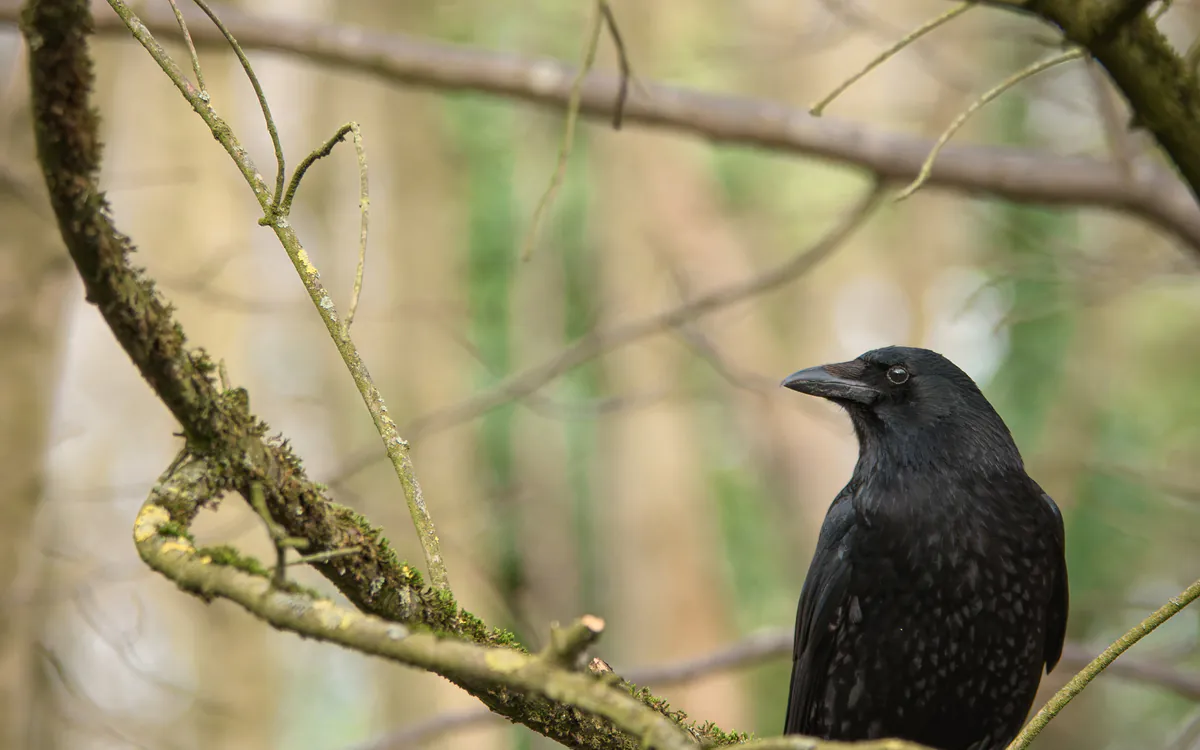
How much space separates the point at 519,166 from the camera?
1339cm

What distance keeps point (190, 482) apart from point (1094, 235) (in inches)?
552

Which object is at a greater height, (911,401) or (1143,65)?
(911,401)

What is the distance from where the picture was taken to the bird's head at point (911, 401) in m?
3.92

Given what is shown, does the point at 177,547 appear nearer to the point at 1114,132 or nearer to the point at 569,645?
the point at 569,645

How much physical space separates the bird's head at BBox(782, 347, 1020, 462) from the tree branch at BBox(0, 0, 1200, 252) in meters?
1.39

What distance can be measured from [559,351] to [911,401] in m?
7.37

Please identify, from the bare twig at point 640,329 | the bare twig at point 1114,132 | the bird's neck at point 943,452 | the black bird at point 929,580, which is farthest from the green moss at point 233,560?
the bare twig at point 1114,132

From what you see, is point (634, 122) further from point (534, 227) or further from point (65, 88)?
point (65, 88)

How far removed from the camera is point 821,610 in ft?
12.9

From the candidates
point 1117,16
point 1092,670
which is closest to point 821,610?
point 1092,670

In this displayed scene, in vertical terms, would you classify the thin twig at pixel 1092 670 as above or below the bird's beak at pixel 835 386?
below

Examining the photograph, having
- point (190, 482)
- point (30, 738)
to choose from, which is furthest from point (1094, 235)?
point (190, 482)

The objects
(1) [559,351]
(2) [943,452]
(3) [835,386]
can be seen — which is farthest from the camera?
(1) [559,351]

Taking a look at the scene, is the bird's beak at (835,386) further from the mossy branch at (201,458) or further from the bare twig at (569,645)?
the bare twig at (569,645)
